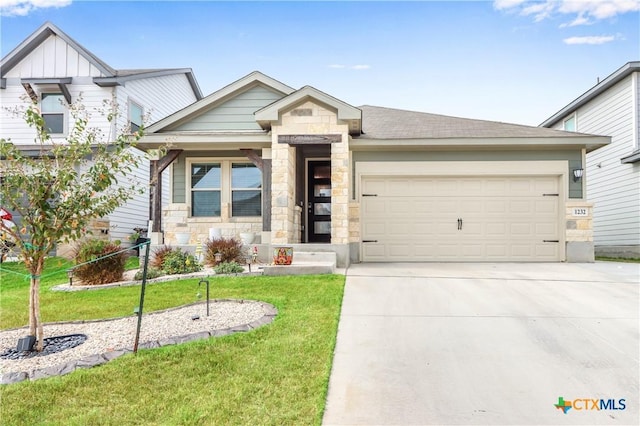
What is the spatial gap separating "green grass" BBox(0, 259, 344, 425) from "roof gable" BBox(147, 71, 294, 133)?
23.2 ft

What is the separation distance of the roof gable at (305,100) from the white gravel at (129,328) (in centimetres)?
499

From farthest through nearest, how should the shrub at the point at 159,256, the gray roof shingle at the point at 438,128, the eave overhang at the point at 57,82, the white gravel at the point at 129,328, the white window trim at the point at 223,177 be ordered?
the eave overhang at the point at 57,82 < the white window trim at the point at 223,177 < the gray roof shingle at the point at 438,128 < the shrub at the point at 159,256 < the white gravel at the point at 129,328

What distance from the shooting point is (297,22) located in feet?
38.5

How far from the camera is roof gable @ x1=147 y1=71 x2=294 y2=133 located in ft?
35.2

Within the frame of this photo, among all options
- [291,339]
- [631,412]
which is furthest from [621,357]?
[291,339]

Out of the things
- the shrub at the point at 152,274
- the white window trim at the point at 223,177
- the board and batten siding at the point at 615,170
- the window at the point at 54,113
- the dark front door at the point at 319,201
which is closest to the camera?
the shrub at the point at 152,274

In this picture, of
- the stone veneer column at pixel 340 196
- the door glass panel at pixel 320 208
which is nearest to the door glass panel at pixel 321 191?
the door glass panel at pixel 320 208

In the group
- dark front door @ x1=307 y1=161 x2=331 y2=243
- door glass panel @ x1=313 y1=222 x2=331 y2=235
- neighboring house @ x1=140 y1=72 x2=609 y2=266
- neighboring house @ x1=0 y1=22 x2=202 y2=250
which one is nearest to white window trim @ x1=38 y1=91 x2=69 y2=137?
neighboring house @ x1=0 y1=22 x2=202 y2=250

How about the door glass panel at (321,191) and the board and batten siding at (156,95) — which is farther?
the board and batten siding at (156,95)

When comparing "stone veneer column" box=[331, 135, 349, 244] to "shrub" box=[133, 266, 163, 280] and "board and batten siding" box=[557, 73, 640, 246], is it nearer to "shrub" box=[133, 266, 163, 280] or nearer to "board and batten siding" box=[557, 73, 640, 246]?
"shrub" box=[133, 266, 163, 280]

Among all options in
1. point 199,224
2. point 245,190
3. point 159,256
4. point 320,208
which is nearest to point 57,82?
point 199,224

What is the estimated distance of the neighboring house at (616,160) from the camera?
12141mm

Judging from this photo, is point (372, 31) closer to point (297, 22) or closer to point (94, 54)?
point (297, 22)

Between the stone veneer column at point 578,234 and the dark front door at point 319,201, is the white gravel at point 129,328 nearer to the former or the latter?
the dark front door at point 319,201
